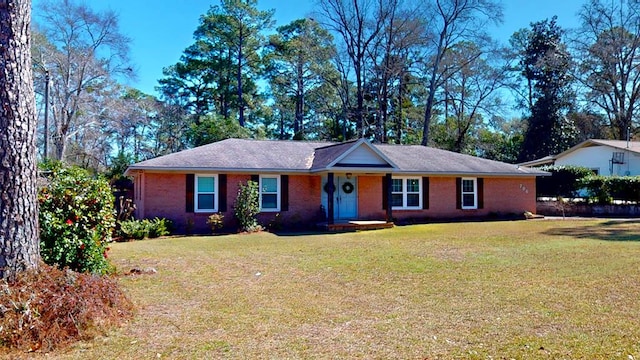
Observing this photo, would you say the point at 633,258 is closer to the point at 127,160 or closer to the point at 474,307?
the point at 474,307

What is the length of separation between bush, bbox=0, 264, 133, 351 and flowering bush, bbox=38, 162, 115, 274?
57.6 inches

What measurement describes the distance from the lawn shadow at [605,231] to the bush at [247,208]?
1026cm

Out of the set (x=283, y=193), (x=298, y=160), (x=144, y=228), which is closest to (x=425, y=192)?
(x=298, y=160)

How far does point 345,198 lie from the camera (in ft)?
66.9

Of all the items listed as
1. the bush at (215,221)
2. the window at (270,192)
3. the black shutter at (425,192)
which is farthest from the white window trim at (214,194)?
the black shutter at (425,192)

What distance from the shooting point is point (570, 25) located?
41.8 metres

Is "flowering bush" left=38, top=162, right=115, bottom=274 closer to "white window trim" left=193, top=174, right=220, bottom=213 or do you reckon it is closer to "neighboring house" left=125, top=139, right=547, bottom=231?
"neighboring house" left=125, top=139, right=547, bottom=231

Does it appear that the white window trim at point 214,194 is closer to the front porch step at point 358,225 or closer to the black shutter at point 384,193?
the front porch step at point 358,225

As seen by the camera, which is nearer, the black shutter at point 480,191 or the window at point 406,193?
the window at point 406,193

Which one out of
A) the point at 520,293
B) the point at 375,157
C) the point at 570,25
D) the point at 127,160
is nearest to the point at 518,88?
the point at 570,25

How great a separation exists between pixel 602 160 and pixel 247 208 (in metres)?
26.0

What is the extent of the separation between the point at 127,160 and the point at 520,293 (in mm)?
24487

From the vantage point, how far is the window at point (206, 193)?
1803 cm

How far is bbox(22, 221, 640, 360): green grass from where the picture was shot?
495 centimetres
